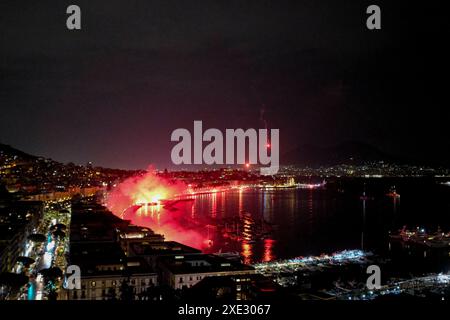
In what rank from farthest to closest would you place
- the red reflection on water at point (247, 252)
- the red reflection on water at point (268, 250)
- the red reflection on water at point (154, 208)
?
1. the red reflection on water at point (154, 208)
2. the red reflection on water at point (268, 250)
3. the red reflection on water at point (247, 252)

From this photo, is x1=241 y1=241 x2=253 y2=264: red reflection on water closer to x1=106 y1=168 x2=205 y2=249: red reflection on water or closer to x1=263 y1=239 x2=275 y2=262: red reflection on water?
x1=263 y1=239 x2=275 y2=262: red reflection on water

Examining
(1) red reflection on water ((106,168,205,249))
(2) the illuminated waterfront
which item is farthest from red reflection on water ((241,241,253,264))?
(1) red reflection on water ((106,168,205,249))

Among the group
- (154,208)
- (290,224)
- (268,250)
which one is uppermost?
(268,250)

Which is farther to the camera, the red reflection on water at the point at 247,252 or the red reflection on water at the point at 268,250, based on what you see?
the red reflection on water at the point at 268,250

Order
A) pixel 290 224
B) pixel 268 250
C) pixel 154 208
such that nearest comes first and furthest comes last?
pixel 268 250
pixel 290 224
pixel 154 208

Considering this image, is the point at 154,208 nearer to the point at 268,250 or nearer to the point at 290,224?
the point at 290,224

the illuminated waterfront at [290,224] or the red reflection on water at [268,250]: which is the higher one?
the red reflection on water at [268,250]

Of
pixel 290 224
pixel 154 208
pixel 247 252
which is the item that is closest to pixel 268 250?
pixel 247 252

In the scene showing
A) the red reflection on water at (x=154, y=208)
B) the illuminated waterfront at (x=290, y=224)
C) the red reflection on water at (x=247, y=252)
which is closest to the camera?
the red reflection on water at (x=247, y=252)

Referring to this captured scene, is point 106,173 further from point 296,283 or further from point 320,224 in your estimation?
point 296,283

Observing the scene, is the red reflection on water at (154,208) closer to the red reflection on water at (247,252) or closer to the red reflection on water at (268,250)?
the red reflection on water at (247,252)

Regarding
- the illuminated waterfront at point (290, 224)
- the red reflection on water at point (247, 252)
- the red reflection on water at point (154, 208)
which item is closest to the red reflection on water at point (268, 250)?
the illuminated waterfront at point (290, 224)
